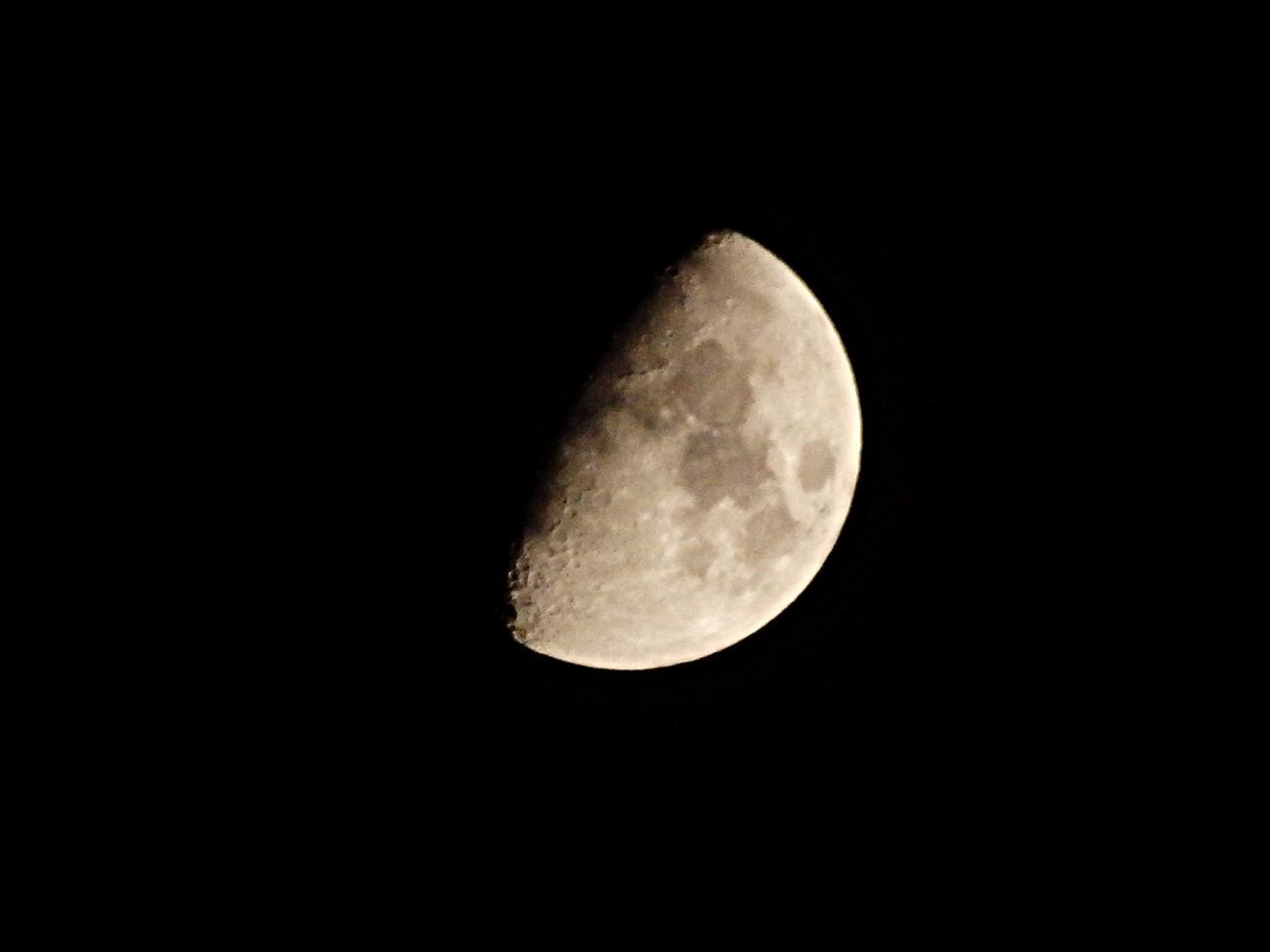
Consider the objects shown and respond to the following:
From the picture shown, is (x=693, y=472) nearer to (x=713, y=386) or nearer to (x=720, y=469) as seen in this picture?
(x=720, y=469)

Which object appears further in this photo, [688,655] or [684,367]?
[688,655]

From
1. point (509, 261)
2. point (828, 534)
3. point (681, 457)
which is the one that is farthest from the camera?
point (828, 534)

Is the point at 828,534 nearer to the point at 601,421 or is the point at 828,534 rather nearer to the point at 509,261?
the point at 601,421

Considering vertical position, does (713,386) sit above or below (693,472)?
above

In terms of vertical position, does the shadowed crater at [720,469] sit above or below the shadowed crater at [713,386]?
below

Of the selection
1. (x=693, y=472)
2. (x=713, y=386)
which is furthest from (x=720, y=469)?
(x=713, y=386)

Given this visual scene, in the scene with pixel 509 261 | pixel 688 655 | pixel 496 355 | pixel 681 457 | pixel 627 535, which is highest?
pixel 509 261

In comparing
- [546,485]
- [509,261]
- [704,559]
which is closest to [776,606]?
[704,559]

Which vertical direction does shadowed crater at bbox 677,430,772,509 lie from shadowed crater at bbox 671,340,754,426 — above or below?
below
